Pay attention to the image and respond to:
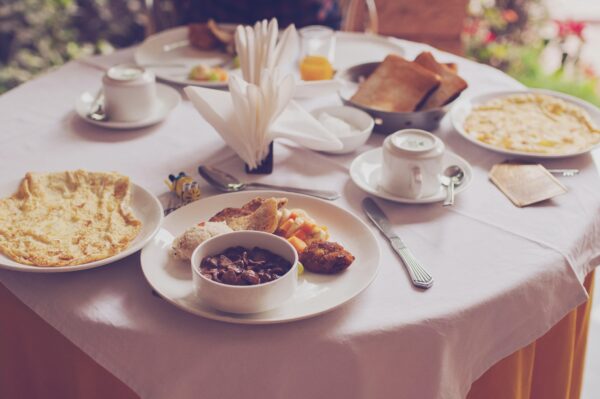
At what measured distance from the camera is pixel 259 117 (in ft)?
4.80

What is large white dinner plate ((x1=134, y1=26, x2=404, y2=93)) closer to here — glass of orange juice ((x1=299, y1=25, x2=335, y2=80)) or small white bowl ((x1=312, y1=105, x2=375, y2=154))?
glass of orange juice ((x1=299, y1=25, x2=335, y2=80))

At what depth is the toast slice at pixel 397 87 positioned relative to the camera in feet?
5.67

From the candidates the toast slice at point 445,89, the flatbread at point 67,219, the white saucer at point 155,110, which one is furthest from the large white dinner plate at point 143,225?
the toast slice at point 445,89

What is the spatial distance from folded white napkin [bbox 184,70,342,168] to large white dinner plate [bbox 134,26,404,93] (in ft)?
1.44

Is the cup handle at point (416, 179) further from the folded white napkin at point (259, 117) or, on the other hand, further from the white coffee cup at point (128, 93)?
the white coffee cup at point (128, 93)

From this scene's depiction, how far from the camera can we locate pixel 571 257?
126cm

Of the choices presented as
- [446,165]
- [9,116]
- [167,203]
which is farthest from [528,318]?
[9,116]

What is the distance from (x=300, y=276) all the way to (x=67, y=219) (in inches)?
18.8

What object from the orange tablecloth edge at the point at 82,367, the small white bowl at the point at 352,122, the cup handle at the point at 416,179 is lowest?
the orange tablecloth edge at the point at 82,367

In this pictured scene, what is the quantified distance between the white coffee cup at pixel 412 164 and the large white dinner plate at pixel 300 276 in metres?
0.16

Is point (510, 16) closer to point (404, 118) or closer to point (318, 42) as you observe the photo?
point (318, 42)

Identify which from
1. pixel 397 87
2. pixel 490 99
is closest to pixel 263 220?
pixel 397 87

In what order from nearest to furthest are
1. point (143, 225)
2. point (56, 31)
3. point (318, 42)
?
point (143, 225) → point (318, 42) → point (56, 31)

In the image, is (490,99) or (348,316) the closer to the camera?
(348,316)
